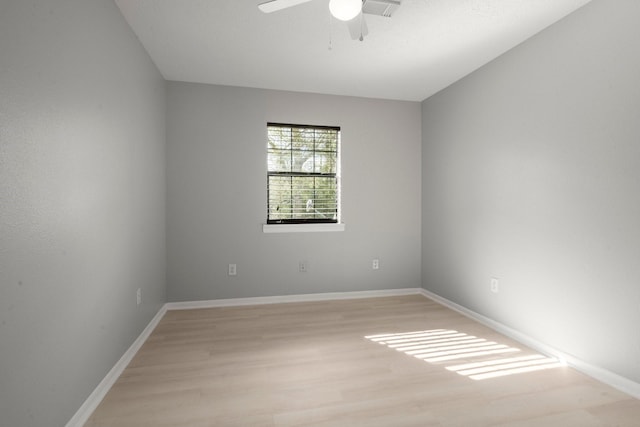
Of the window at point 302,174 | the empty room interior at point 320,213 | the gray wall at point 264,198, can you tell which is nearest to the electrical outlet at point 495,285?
the empty room interior at point 320,213

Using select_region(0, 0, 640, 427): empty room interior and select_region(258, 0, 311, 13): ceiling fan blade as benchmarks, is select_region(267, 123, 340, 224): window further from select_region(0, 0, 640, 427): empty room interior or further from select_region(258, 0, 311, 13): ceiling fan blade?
select_region(258, 0, 311, 13): ceiling fan blade

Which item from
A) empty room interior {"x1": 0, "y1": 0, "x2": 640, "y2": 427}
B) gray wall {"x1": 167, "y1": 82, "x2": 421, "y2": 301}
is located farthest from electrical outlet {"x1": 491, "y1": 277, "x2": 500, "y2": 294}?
gray wall {"x1": 167, "y1": 82, "x2": 421, "y2": 301}

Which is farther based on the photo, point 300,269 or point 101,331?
point 300,269

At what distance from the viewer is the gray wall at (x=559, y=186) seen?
1878mm

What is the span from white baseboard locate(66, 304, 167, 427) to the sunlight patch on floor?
6.14 ft

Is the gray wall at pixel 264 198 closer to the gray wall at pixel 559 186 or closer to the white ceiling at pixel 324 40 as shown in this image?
the white ceiling at pixel 324 40

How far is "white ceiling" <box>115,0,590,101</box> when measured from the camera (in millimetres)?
2154

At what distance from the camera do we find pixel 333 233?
149 inches

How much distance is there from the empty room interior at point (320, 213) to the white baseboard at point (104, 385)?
1 cm

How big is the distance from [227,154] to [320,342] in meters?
2.23

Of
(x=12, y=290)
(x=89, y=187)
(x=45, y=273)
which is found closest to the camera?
(x=12, y=290)

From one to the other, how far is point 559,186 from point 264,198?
9.01 ft

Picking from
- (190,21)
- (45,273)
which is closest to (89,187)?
(45,273)

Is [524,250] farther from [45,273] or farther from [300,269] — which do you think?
[45,273]
